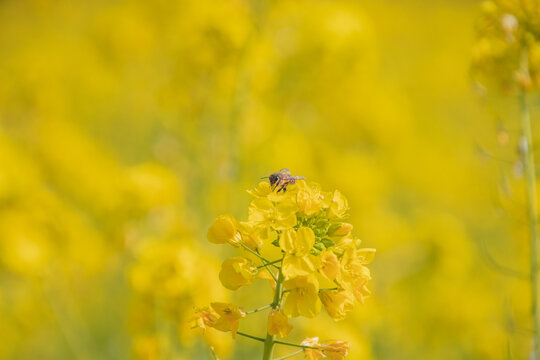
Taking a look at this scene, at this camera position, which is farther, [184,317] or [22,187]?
[22,187]

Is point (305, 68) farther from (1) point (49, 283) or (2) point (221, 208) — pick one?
(1) point (49, 283)

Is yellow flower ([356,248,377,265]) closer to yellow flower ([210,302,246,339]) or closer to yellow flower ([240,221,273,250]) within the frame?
yellow flower ([240,221,273,250])

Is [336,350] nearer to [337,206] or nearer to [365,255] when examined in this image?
[365,255]

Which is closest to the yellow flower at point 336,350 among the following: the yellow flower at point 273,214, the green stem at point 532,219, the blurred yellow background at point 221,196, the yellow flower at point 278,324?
the yellow flower at point 278,324

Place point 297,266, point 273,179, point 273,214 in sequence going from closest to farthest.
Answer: point 297,266 → point 273,214 → point 273,179

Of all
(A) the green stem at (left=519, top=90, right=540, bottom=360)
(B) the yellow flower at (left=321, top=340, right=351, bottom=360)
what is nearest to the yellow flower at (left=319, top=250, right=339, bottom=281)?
(B) the yellow flower at (left=321, top=340, right=351, bottom=360)

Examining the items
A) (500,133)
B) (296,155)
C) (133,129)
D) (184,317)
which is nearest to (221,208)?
(296,155)

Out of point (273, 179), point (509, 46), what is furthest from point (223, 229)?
point (509, 46)
